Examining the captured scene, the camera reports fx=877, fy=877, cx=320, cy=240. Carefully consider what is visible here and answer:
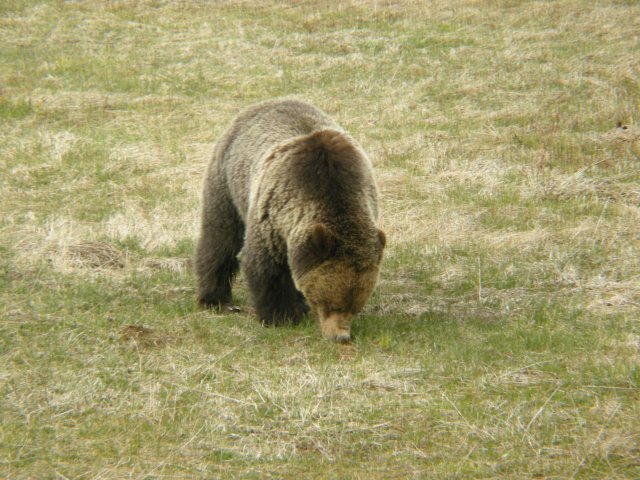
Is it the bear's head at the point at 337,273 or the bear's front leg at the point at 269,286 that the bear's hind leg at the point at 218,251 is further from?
the bear's head at the point at 337,273

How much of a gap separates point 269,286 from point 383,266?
1.92 m

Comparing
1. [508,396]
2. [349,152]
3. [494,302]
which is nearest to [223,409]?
[508,396]

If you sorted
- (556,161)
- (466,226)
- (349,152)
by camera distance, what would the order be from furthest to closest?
(556,161)
(466,226)
(349,152)

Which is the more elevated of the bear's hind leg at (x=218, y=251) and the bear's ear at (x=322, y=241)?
the bear's ear at (x=322, y=241)

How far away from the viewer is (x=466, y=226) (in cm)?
960

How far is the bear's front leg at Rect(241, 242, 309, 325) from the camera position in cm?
707

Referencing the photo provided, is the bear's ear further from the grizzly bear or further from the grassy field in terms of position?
the grassy field

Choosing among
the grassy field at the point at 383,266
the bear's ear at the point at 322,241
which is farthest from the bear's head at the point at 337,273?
the grassy field at the point at 383,266

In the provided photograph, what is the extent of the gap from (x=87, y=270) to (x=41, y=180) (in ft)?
13.3

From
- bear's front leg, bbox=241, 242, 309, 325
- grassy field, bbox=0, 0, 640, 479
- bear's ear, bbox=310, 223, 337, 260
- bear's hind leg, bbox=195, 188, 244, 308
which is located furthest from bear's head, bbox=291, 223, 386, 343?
bear's hind leg, bbox=195, 188, 244, 308

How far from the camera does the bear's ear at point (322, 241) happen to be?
625 centimetres

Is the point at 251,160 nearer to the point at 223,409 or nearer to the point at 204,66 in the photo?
the point at 223,409

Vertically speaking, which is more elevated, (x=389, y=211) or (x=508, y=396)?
(x=508, y=396)

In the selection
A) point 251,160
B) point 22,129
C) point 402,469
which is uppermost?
point 251,160
